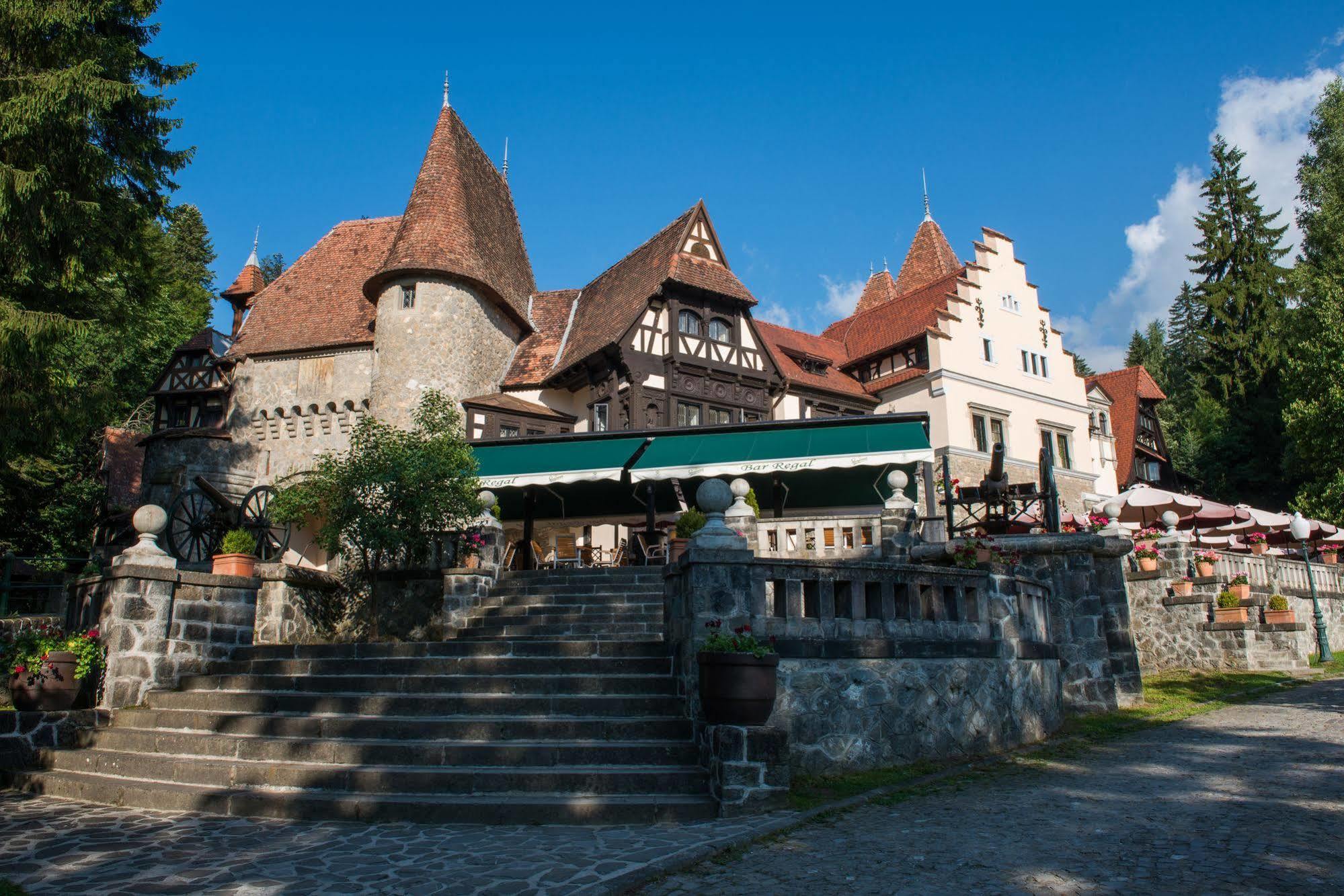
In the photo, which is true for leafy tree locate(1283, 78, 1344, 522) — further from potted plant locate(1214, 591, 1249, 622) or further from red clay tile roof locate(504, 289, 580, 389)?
red clay tile roof locate(504, 289, 580, 389)

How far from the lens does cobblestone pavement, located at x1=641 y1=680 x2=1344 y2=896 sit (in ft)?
13.9

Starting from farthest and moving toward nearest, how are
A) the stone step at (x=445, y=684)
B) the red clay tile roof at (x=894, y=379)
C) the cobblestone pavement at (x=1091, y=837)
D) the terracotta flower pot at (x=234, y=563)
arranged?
the red clay tile roof at (x=894, y=379), the terracotta flower pot at (x=234, y=563), the stone step at (x=445, y=684), the cobblestone pavement at (x=1091, y=837)

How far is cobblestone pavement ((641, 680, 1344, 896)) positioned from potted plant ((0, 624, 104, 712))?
6.69 m

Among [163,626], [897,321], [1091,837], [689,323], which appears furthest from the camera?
[897,321]

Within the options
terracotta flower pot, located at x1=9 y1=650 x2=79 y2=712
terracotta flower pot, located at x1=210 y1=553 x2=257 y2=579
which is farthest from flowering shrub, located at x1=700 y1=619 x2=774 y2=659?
terracotta flower pot, located at x1=210 y1=553 x2=257 y2=579

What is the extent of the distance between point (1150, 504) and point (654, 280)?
14228 mm

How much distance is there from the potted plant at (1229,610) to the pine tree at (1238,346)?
81.6 ft

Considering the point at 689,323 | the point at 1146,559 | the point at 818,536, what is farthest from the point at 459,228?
the point at 1146,559

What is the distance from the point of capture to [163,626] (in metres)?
8.99

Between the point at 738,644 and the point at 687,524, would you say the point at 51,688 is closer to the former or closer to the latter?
the point at 738,644

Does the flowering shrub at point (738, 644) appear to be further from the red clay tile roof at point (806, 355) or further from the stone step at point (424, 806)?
the red clay tile roof at point (806, 355)

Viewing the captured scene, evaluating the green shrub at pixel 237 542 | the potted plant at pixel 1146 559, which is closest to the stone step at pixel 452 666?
the green shrub at pixel 237 542

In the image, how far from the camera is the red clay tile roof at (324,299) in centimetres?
2712

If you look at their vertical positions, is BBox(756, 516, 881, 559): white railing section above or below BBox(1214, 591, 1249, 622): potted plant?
above
